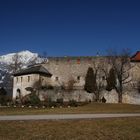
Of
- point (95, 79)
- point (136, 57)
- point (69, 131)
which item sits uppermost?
point (136, 57)

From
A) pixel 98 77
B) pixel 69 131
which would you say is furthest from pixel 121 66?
pixel 69 131

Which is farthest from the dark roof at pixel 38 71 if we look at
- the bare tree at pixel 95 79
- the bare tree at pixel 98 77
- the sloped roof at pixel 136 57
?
the sloped roof at pixel 136 57

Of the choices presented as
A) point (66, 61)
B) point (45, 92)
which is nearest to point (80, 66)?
point (66, 61)

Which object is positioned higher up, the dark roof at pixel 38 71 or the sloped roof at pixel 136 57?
the sloped roof at pixel 136 57

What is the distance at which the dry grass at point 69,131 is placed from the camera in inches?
476

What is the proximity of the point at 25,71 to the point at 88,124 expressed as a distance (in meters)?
43.4

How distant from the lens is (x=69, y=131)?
1329 centimetres

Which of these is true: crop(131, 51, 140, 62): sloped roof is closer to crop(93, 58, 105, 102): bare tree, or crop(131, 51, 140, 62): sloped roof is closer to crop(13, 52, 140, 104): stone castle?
crop(13, 52, 140, 104): stone castle

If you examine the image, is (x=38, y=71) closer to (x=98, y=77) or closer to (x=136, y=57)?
(x=98, y=77)

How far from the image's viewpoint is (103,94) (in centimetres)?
5166

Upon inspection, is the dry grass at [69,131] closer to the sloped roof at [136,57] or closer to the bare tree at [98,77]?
the bare tree at [98,77]

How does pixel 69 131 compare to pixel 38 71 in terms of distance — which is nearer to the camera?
pixel 69 131

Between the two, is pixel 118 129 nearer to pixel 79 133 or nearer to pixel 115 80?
pixel 79 133

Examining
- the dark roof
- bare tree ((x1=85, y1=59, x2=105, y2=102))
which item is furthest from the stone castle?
bare tree ((x1=85, y1=59, x2=105, y2=102))
